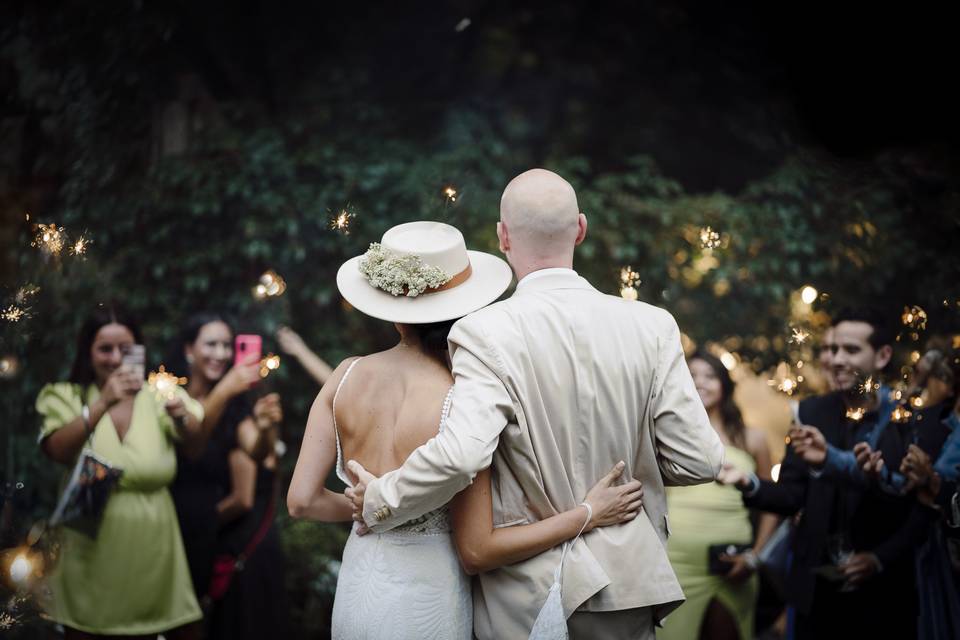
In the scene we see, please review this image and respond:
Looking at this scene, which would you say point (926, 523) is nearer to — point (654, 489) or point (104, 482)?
point (654, 489)

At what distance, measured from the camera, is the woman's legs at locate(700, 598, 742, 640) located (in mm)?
4051

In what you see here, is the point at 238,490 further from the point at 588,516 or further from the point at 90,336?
the point at 588,516

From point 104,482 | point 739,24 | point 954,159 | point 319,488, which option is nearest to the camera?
point 319,488

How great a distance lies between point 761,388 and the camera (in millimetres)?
7293

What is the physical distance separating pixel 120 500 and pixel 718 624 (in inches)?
103

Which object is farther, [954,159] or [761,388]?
[761,388]

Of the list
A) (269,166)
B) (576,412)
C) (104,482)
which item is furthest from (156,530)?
(269,166)

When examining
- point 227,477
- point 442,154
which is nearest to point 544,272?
point 227,477

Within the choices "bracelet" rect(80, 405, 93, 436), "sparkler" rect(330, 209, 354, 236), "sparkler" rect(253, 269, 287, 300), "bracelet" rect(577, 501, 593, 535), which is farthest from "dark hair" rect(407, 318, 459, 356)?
"sparkler" rect(253, 269, 287, 300)

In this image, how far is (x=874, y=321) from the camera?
3.81m

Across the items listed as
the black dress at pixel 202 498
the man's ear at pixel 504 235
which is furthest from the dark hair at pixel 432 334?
the black dress at pixel 202 498

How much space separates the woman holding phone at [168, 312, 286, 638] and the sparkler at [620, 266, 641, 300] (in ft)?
6.79

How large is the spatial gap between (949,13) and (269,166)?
4.05m

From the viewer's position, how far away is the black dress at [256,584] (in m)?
4.42
